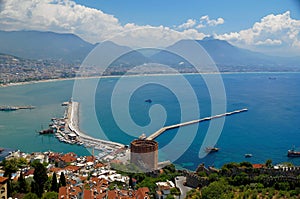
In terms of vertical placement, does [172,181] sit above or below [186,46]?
below

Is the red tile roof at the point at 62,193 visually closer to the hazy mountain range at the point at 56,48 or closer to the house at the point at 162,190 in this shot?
the house at the point at 162,190

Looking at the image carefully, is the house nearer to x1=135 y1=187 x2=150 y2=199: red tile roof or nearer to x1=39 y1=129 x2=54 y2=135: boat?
x1=135 y1=187 x2=150 y2=199: red tile roof

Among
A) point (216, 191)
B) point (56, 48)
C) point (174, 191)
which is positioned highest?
point (56, 48)

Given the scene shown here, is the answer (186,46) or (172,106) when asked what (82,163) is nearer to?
(186,46)

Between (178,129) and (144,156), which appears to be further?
(178,129)

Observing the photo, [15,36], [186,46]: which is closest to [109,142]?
[186,46]

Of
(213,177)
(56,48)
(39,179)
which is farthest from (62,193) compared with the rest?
(56,48)

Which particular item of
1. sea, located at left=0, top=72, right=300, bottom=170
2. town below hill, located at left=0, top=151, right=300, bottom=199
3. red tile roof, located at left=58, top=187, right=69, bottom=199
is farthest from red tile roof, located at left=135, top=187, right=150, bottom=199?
sea, located at left=0, top=72, right=300, bottom=170

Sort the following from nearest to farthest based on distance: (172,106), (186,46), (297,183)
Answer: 1. (297,183)
2. (186,46)
3. (172,106)

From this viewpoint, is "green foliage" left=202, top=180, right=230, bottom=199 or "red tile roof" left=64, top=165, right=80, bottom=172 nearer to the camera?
"green foliage" left=202, top=180, right=230, bottom=199

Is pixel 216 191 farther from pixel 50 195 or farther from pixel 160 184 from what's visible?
pixel 50 195

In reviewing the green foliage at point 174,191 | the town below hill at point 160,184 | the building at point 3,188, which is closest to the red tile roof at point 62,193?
the town below hill at point 160,184
